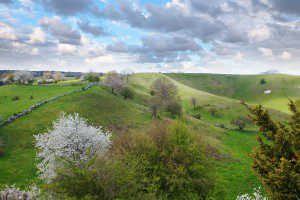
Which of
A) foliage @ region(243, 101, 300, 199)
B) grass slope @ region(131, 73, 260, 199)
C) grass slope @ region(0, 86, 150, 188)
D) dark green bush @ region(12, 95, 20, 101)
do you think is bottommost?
grass slope @ region(131, 73, 260, 199)

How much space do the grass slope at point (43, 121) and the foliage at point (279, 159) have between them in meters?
20.0

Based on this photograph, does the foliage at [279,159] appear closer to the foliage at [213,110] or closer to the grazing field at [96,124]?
the grazing field at [96,124]

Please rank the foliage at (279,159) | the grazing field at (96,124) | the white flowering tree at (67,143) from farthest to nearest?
the grazing field at (96,124), the white flowering tree at (67,143), the foliage at (279,159)

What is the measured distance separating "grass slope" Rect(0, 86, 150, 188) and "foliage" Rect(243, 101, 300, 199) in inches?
786

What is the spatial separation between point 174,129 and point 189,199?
8.31 m

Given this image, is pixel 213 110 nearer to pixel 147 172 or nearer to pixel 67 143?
pixel 67 143

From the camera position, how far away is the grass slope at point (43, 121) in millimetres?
31891

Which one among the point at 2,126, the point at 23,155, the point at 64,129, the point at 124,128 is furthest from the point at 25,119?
the point at 64,129

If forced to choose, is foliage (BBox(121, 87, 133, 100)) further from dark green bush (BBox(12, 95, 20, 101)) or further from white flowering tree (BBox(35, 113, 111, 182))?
white flowering tree (BBox(35, 113, 111, 182))

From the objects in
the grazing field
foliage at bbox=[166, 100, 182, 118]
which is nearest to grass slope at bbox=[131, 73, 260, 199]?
the grazing field

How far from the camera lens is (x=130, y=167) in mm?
20109

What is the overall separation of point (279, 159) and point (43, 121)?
146ft

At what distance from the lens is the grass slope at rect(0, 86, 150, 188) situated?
31891 millimetres

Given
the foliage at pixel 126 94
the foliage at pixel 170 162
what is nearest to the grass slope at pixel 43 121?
the foliage at pixel 170 162
